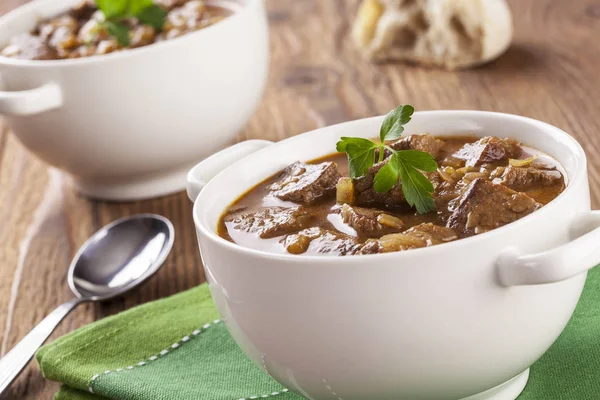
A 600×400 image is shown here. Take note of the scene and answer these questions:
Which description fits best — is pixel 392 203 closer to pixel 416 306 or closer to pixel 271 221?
pixel 271 221

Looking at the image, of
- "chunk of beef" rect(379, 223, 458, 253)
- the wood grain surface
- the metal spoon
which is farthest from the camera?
the wood grain surface

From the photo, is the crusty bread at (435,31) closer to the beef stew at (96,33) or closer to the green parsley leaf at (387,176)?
the beef stew at (96,33)

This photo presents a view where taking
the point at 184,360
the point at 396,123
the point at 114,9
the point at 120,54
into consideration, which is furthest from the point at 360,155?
the point at 114,9

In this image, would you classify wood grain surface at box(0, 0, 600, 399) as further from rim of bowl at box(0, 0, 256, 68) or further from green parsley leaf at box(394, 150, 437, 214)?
green parsley leaf at box(394, 150, 437, 214)

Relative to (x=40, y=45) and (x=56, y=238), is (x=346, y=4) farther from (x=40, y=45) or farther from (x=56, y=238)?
(x=56, y=238)

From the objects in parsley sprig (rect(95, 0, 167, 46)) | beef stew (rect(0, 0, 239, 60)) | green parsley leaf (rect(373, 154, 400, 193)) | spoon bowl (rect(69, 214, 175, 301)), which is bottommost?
spoon bowl (rect(69, 214, 175, 301))

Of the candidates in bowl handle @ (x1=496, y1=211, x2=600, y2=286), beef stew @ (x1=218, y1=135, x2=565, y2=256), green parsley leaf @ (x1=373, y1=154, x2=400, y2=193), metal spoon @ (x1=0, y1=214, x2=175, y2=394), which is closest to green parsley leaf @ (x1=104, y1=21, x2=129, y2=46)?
metal spoon @ (x1=0, y1=214, x2=175, y2=394)

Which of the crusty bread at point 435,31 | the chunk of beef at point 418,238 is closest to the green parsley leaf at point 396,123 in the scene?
the chunk of beef at point 418,238

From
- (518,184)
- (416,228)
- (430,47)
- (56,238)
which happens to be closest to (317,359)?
(416,228)
